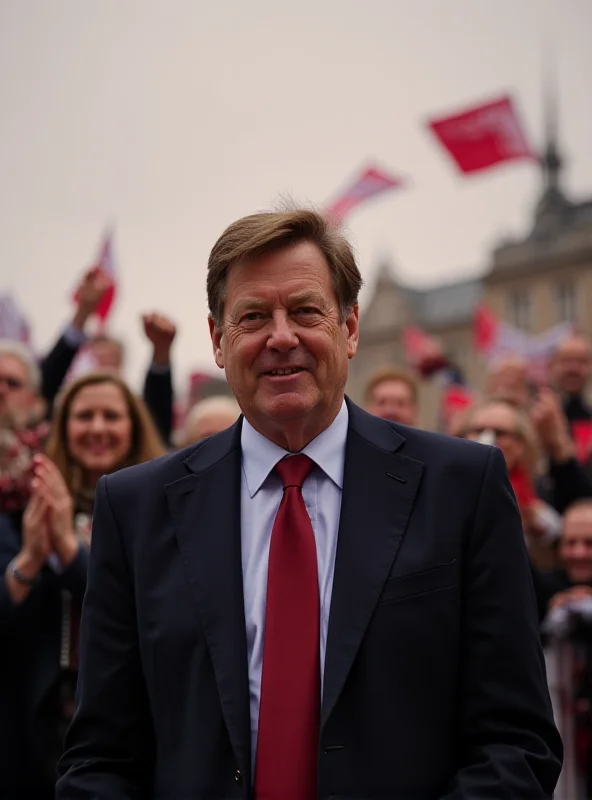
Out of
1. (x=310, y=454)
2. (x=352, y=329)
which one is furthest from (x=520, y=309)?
(x=310, y=454)

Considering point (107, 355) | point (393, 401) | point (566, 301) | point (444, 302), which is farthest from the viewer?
point (444, 302)

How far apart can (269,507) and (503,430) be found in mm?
2682

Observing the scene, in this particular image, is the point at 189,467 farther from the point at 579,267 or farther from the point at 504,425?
the point at 579,267

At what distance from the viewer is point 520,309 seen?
62.5 metres

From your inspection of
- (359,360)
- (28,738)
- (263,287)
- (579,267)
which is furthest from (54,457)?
(359,360)

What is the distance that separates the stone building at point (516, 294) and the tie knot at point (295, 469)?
5182 cm

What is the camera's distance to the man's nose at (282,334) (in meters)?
2.41

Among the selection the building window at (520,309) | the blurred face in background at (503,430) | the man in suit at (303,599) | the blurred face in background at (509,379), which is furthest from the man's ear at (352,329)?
the building window at (520,309)

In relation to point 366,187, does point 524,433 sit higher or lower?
lower

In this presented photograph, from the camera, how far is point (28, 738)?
3.88 m

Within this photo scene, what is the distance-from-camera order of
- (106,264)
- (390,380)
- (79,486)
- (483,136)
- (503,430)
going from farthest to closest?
(483,136)
(106,264)
(390,380)
(503,430)
(79,486)

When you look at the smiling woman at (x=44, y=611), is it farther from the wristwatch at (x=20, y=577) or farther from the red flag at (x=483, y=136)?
the red flag at (x=483, y=136)

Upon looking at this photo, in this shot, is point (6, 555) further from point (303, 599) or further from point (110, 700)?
point (303, 599)

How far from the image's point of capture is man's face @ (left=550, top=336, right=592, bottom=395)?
703 cm
